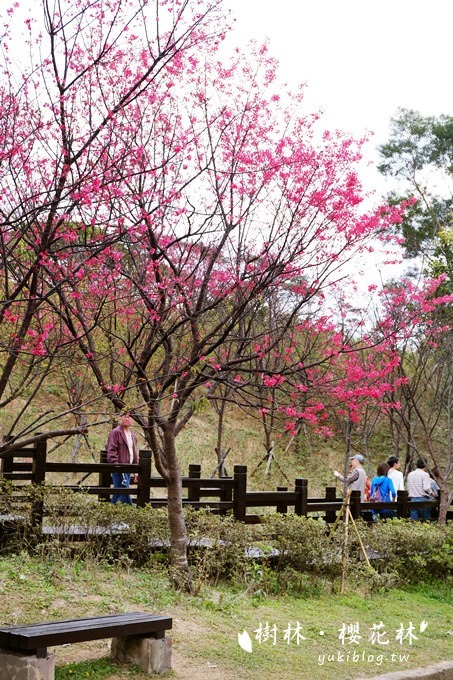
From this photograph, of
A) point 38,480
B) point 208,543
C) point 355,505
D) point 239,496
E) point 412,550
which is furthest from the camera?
point 355,505

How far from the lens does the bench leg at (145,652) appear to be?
5754 mm

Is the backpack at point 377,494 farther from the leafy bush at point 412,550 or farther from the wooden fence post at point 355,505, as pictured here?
the wooden fence post at point 355,505

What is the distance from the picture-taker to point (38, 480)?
9953 millimetres

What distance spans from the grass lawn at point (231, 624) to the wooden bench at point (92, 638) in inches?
5.3

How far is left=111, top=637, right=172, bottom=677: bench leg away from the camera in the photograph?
5.75m

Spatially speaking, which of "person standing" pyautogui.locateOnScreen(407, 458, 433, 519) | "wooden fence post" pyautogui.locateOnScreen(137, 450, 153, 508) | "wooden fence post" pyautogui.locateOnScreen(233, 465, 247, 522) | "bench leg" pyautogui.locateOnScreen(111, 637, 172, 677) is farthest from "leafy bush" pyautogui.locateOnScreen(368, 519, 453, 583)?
"bench leg" pyautogui.locateOnScreen(111, 637, 172, 677)

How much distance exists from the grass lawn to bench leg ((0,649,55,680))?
1.71 ft

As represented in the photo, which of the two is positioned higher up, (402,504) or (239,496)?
(239,496)

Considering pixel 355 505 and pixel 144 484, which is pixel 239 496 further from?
pixel 355 505

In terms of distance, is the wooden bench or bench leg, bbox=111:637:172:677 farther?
bench leg, bbox=111:637:172:677

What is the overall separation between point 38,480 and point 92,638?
16.2 ft


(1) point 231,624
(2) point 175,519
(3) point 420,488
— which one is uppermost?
(3) point 420,488

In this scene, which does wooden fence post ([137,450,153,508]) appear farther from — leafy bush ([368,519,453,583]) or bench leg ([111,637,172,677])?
bench leg ([111,637,172,677])

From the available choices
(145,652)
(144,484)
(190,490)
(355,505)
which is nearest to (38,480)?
(144,484)
